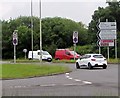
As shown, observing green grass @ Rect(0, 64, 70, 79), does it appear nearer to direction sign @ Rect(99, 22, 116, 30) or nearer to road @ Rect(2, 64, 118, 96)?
road @ Rect(2, 64, 118, 96)

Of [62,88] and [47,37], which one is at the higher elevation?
[47,37]

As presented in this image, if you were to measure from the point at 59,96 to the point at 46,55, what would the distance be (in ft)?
163

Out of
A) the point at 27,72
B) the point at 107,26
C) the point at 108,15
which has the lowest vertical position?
the point at 27,72

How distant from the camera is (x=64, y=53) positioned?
202ft

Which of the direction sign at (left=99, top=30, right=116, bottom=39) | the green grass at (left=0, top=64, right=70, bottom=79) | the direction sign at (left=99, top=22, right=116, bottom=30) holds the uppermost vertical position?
the direction sign at (left=99, top=22, right=116, bottom=30)

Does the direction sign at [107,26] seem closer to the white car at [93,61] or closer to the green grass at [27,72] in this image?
the white car at [93,61]

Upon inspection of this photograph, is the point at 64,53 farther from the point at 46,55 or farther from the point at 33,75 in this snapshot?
the point at 33,75

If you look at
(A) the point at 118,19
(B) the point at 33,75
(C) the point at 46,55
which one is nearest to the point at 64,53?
(C) the point at 46,55

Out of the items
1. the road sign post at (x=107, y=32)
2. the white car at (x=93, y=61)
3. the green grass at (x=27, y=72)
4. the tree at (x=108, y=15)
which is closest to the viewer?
the green grass at (x=27, y=72)

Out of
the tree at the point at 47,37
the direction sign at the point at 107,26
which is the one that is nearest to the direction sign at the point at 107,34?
the direction sign at the point at 107,26

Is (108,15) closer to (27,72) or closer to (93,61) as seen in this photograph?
(93,61)

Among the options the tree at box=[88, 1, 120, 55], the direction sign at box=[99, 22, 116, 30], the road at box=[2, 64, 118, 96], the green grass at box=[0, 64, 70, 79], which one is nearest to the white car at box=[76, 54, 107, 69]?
the green grass at box=[0, 64, 70, 79]

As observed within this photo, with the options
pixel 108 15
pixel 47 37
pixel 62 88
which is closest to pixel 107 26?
pixel 108 15

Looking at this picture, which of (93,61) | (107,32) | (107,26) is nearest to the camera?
(93,61)
